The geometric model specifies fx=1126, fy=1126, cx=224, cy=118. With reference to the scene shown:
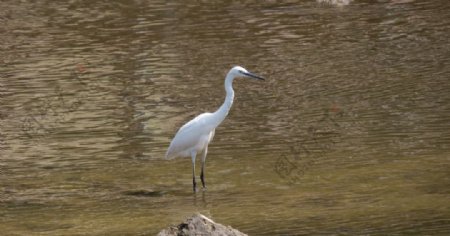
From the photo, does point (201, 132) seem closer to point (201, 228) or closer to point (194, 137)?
point (194, 137)

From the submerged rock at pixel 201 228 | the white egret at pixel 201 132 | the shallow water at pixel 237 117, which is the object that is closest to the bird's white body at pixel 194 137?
the white egret at pixel 201 132

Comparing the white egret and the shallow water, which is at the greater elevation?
the white egret

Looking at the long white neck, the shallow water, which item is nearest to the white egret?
the long white neck

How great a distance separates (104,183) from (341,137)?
3.19m

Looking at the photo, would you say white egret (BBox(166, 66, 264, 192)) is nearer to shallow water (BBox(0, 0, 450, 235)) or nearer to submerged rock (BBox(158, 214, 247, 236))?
shallow water (BBox(0, 0, 450, 235))

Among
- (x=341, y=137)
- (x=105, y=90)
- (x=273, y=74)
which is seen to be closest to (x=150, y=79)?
(x=105, y=90)

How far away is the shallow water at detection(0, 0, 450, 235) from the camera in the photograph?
11375mm

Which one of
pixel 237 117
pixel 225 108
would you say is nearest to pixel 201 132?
pixel 225 108

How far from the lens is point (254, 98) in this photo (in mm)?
17016

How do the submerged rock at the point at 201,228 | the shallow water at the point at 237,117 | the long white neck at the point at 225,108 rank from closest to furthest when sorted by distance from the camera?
the submerged rock at the point at 201,228, the shallow water at the point at 237,117, the long white neck at the point at 225,108

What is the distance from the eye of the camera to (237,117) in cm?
1585

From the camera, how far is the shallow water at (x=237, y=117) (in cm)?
1138

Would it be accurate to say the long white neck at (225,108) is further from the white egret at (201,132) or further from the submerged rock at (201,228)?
the submerged rock at (201,228)

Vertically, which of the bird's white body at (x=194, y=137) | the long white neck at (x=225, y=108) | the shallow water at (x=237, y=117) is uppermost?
the long white neck at (x=225, y=108)
